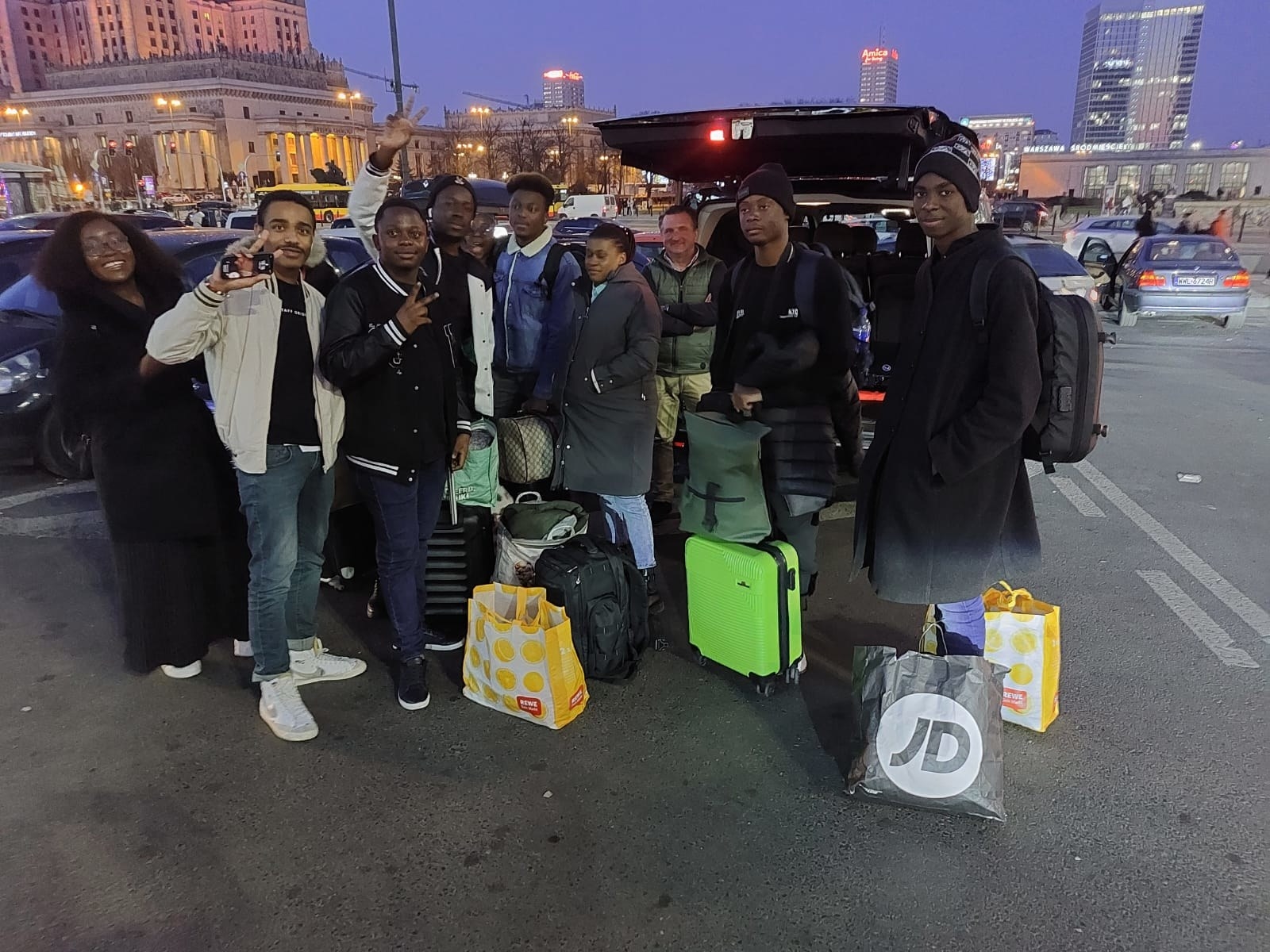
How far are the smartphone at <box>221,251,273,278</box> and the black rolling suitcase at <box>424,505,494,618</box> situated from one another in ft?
4.80

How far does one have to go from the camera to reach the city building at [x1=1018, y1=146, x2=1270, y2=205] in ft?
247

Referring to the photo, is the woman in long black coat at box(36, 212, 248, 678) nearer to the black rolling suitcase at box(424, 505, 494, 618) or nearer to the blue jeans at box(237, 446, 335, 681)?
the blue jeans at box(237, 446, 335, 681)

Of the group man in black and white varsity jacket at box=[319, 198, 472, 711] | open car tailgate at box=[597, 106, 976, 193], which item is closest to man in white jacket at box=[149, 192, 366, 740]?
man in black and white varsity jacket at box=[319, 198, 472, 711]

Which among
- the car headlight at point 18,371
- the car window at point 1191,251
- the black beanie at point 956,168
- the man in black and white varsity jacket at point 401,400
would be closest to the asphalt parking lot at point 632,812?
the man in black and white varsity jacket at point 401,400

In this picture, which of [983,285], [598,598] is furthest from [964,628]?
[598,598]

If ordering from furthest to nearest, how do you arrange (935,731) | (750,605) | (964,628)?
(750,605) < (964,628) < (935,731)

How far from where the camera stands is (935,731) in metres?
2.64

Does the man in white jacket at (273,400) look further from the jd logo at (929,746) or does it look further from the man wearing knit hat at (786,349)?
the jd logo at (929,746)

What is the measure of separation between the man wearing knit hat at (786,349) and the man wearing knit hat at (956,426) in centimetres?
59

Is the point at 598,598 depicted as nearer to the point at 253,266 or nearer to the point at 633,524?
the point at 633,524

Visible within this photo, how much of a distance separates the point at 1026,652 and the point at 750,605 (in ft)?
3.37

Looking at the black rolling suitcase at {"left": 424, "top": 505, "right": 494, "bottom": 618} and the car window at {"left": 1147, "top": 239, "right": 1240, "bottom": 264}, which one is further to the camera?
the car window at {"left": 1147, "top": 239, "right": 1240, "bottom": 264}

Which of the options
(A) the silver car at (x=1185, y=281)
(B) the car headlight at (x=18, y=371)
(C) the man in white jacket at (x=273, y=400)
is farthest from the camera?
(A) the silver car at (x=1185, y=281)

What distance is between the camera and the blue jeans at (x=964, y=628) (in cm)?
290
